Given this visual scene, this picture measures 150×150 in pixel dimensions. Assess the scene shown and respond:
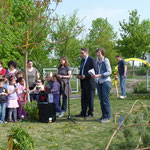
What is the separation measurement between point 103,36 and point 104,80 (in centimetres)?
3244

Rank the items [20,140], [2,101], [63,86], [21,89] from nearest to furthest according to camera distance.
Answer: [20,140]
[2,101]
[21,89]
[63,86]

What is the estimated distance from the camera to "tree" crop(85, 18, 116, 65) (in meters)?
37.4

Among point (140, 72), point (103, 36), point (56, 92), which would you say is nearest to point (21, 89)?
point (56, 92)

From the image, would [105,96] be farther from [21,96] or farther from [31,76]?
[31,76]

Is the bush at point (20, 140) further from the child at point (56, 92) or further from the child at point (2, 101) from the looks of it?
the child at point (56, 92)

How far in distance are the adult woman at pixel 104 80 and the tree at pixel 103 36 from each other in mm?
29151

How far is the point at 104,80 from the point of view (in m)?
7.05

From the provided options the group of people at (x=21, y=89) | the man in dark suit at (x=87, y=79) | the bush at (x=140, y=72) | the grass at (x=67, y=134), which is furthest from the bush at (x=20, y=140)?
the bush at (x=140, y=72)

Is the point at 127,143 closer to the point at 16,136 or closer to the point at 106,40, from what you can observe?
the point at 16,136

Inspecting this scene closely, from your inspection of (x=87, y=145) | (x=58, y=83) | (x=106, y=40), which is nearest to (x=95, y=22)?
(x=106, y=40)

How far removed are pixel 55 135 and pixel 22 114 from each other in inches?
105

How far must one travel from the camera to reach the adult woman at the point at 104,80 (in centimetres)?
702

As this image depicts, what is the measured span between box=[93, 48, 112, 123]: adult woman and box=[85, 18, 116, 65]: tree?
29151mm

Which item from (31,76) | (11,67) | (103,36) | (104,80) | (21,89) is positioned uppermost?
(103,36)
